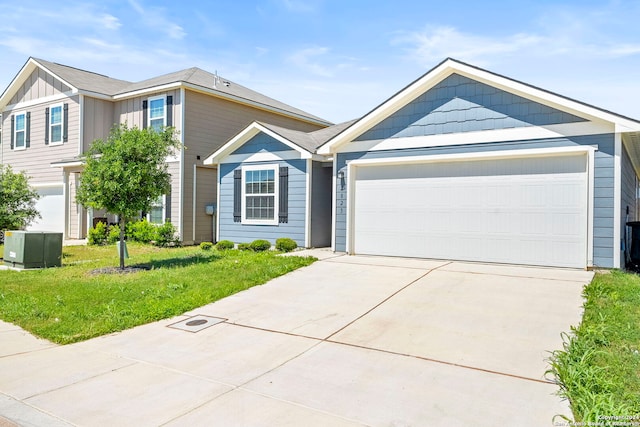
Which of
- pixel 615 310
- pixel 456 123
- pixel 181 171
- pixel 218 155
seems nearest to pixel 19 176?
pixel 181 171

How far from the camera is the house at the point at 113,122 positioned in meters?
15.8

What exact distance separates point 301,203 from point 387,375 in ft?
28.3

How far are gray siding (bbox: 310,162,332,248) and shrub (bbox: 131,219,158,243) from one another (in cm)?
600

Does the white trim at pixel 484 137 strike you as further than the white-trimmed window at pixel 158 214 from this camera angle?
No

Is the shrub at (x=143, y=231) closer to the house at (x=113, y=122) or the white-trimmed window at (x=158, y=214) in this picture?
the white-trimmed window at (x=158, y=214)

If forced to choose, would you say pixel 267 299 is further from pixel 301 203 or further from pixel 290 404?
pixel 301 203

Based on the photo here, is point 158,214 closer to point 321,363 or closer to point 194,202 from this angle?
point 194,202

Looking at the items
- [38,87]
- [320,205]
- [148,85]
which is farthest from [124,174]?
[38,87]

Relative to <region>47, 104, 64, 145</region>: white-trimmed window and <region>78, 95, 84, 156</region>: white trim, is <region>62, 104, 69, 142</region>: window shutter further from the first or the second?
<region>78, 95, 84, 156</region>: white trim

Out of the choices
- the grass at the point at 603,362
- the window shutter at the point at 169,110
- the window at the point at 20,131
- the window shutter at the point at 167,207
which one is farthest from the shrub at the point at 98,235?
the grass at the point at 603,362

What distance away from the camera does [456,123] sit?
389 inches

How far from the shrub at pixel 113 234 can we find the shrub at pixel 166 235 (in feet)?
5.00

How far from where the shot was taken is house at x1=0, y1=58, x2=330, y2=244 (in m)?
15.8

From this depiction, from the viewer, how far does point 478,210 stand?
378 inches
